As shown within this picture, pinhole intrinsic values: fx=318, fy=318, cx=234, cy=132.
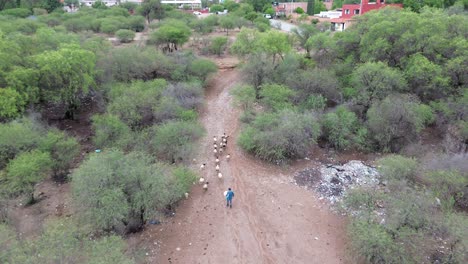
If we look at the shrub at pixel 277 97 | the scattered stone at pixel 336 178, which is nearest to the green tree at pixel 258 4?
the shrub at pixel 277 97

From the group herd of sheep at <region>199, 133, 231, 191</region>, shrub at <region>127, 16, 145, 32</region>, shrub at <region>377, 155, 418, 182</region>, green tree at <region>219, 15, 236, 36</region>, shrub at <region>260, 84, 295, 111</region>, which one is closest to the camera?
shrub at <region>377, 155, 418, 182</region>

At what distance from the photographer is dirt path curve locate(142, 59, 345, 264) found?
1400 cm

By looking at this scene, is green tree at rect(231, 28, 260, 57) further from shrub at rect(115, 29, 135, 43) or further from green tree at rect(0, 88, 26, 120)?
green tree at rect(0, 88, 26, 120)

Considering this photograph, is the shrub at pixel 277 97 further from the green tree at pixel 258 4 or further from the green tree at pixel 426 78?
the green tree at pixel 258 4

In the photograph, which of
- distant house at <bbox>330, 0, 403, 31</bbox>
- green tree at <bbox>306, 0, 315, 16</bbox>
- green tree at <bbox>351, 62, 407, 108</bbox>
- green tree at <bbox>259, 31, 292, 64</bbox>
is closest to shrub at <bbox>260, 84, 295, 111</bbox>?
green tree at <bbox>351, 62, 407, 108</bbox>

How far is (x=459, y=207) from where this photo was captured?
55.3 ft

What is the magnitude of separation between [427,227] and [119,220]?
13370mm

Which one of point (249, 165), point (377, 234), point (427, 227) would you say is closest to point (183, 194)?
point (249, 165)

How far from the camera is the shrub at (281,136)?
20.8 meters

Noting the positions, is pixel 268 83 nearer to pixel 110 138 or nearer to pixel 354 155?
pixel 354 155

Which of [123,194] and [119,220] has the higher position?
[123,194]

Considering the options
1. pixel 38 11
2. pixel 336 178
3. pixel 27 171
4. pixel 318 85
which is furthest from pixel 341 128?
pixel 38 11

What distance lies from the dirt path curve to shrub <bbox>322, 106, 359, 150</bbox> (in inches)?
166

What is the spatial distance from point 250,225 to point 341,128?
11019 millimetres
